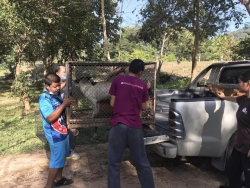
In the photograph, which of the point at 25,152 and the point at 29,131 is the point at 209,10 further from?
the point at 25,152

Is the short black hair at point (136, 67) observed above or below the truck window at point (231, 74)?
above

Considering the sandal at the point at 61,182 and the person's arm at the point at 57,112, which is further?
the sandal at the point at 61,182

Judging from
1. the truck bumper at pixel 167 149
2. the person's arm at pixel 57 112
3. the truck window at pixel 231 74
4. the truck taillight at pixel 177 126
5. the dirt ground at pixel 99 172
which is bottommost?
the dirt ground at pixel 99 172

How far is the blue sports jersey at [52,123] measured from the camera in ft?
11.4

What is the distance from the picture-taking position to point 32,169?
4.92 m

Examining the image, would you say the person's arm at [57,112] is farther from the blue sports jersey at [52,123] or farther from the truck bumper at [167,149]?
the truck bumper at [167,149]

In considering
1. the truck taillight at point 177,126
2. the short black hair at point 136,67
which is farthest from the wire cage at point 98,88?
the short black hair at point 136,67

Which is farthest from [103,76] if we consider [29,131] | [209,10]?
[209,10]

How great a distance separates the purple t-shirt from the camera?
323cm

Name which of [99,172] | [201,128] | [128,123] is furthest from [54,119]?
[201,128]

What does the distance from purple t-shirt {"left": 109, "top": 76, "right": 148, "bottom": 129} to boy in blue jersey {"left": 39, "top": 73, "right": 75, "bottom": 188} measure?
623 mm

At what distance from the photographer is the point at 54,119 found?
11.4 feet

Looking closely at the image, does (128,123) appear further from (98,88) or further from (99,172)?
(99,172)

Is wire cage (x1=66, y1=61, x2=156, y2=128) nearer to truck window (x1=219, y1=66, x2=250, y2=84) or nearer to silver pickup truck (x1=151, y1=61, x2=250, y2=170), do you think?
silver pickup truck (x1=151, y1=61, x2=250, y2=170)
